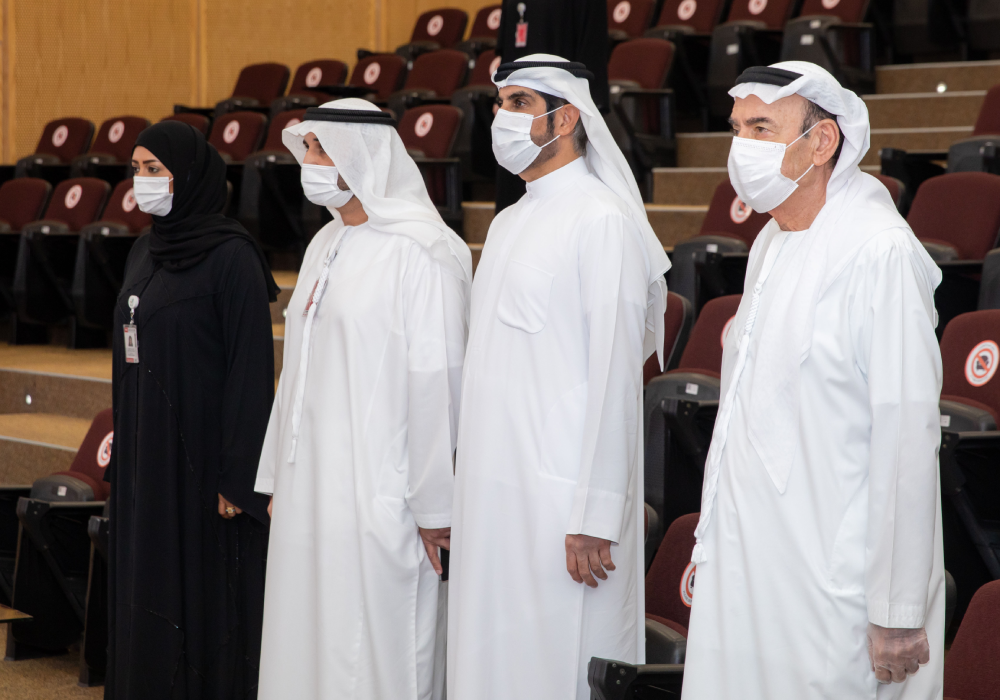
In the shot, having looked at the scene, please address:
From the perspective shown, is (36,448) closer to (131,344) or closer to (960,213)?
(131,344)

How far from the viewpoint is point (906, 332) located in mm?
1449

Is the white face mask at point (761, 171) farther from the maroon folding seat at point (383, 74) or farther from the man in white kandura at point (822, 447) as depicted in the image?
the maroon folding seat at point (383, 74)

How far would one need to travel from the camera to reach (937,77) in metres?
5.55

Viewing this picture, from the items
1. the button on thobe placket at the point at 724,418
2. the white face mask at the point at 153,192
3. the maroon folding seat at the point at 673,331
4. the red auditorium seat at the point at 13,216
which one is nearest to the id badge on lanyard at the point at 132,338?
the white face mask at the point at 153,192

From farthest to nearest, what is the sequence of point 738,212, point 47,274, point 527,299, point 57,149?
point 57,149
point 47,274
point 738,212
point 527,299

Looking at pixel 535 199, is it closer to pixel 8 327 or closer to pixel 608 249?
pixel 608 249

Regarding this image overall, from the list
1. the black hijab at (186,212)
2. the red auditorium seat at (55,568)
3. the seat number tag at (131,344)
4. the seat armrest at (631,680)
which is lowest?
the red auditorium seat at (55,568)

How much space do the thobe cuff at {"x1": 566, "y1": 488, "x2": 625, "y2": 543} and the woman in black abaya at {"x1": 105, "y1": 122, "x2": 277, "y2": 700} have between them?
99cm

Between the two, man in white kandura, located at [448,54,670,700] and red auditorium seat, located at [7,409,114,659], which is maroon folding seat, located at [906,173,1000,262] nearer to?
man in white kandura, located at [448,54,670,700]

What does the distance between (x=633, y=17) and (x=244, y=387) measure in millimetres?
5138

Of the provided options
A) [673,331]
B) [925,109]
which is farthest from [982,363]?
[925,109]

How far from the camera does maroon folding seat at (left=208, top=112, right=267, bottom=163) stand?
6359mm

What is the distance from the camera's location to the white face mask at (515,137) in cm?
198

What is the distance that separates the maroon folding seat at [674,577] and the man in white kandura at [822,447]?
1.80 ft
